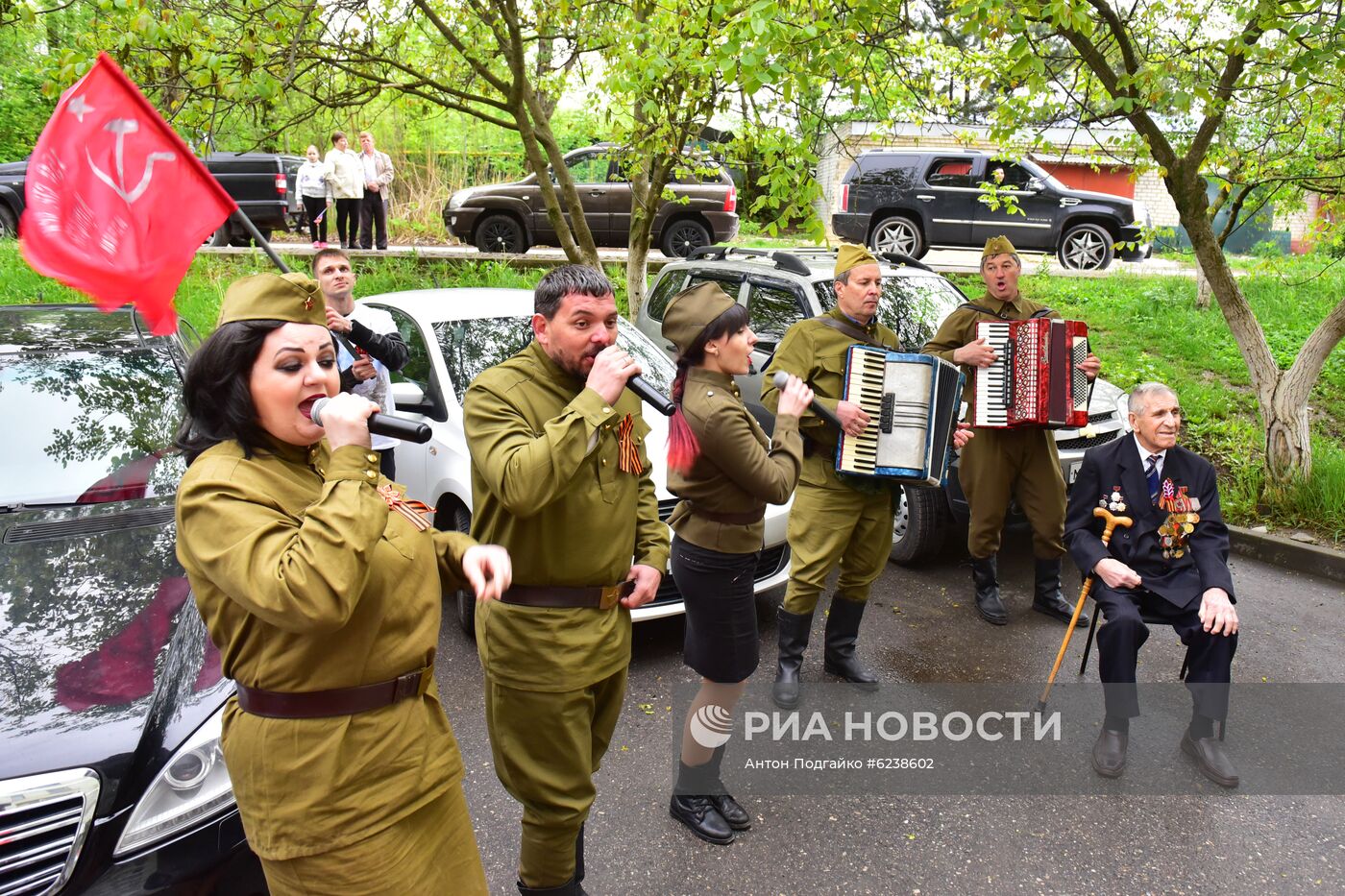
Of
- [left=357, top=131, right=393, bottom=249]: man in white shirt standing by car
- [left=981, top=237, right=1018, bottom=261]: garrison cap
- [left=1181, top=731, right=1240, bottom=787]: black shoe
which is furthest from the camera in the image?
[left=357, top=131, right=393, bottom=249]: man in white shirt standing by car

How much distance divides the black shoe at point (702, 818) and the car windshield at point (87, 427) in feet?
7.66

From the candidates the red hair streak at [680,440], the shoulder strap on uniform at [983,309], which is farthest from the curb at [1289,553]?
the red hair streak at [680,440]

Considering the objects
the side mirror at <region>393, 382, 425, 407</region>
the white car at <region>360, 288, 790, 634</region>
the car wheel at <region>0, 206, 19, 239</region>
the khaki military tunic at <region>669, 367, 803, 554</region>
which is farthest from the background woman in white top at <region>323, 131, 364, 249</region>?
the khaki military tunic at <region>669, 367, 803, 554</region>

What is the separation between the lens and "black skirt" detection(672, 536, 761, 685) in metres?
3.21

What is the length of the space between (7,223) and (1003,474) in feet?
54.1

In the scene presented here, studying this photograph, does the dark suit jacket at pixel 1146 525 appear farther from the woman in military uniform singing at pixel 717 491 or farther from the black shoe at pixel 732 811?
the black shoe at pixel 732 811

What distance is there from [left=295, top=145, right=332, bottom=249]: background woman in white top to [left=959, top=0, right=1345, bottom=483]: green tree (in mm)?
9666

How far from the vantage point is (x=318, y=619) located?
5.31 ft

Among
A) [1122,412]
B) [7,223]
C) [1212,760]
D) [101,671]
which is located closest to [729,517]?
[101,671]

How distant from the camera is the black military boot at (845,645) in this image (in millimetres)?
4469

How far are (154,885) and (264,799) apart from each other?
801 mm

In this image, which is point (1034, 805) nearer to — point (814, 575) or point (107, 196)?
point (814, 575)

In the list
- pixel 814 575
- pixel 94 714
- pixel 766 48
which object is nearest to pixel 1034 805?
pixel 814 575

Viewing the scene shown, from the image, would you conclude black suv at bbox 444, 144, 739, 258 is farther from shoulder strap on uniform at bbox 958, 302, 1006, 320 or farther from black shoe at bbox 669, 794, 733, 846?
black shoe at bbox 669, 794, 733, 846
